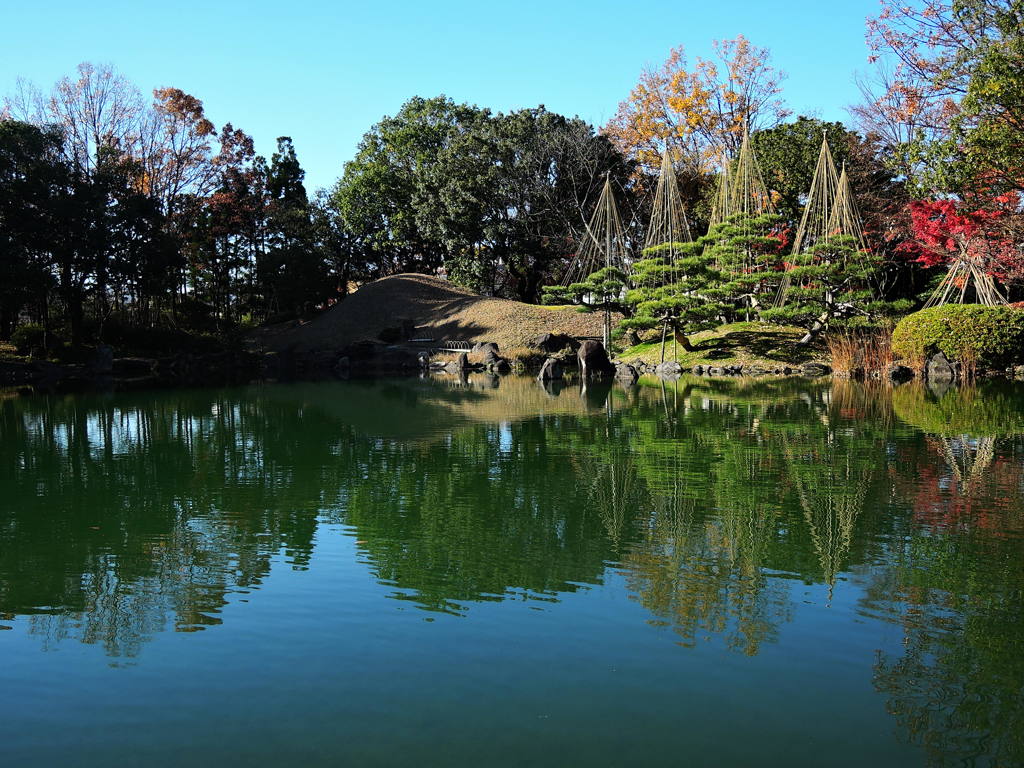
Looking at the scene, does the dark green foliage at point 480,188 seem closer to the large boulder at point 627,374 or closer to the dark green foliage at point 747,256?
the dark green foliage at point 747,256

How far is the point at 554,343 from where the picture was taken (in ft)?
95.7

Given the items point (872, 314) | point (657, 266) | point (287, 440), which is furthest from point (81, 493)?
point (872, 314)

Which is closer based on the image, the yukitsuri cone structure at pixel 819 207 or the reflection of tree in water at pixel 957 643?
the reflection of tree in water at pixel 957 643

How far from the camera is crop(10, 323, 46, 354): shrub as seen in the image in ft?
90.8

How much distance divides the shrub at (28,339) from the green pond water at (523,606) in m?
Answer: 19.5

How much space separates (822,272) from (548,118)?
1590 cm

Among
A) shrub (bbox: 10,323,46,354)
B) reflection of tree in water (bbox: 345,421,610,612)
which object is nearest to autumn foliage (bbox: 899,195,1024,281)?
reflection of tree in water (bbox: 345,421,610,612)

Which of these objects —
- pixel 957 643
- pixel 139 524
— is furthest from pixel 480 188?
pixel 957 643

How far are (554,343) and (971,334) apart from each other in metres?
13.2

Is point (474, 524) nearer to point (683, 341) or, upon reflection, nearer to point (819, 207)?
point (683, 341)

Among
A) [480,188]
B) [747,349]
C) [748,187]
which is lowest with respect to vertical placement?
[747,349]

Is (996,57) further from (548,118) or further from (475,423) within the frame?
(548,118)

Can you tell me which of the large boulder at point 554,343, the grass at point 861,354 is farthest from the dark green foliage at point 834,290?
the large boulder at point 554,343

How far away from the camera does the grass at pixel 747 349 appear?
2322cm
